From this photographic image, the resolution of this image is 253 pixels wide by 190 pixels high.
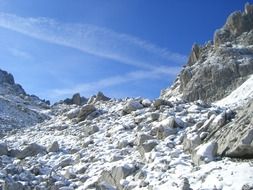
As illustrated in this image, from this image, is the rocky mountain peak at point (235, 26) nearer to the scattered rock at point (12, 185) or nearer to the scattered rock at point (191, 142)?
the scattered rock at point (191, 142)

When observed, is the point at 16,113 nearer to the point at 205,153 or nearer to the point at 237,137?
the point at 205,153

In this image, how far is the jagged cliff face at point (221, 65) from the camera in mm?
49656

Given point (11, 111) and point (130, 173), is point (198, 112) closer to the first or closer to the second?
point (130, 173)

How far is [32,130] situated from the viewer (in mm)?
37969

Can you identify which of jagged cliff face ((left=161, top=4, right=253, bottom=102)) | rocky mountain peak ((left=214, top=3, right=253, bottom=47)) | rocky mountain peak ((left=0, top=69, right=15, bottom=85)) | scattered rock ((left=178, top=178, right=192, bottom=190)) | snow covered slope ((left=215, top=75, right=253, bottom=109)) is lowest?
scattered rock ((left=178, top=178, right=192, bottom=190))

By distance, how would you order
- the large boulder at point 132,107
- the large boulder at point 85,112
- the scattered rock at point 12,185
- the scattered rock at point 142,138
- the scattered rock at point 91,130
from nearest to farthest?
the scattered rock at point 12,185 → the scattered rock at point 142,138 → the scattered rock at point 91,130 → the large boulder at point 132,107 → the large boulder at point 85,112

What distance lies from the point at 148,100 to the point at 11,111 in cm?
3559

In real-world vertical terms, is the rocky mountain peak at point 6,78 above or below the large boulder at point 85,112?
above

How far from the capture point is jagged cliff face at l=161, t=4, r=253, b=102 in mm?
49656

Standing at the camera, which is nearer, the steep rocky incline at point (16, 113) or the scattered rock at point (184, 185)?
the scattered rock at point (184, 185)

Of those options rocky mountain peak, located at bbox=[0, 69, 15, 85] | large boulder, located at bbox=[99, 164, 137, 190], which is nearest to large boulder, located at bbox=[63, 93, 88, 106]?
rocky mountain peak, located at bbox=[0, 69, 15, 85]

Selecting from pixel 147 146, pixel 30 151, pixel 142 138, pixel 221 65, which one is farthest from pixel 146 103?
pixel 221 65

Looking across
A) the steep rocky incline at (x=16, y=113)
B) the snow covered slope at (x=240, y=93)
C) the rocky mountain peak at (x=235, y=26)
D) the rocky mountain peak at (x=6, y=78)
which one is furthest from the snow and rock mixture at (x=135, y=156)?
the rocky mountain peak at (x=6, y=78)

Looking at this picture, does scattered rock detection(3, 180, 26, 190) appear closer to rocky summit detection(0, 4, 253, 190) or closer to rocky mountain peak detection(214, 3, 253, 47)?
rocky summit detection(0, 4, 253, 190)
